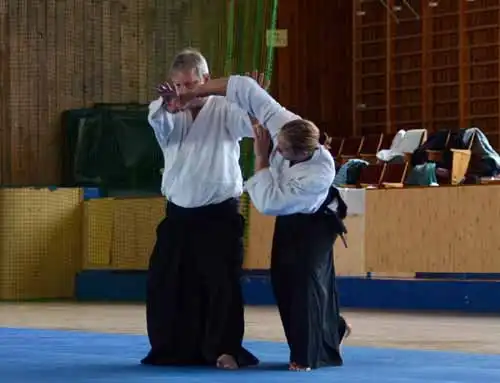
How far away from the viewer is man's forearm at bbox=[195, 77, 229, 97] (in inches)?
213

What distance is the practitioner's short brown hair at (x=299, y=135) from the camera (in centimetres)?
526

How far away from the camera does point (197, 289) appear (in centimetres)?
561

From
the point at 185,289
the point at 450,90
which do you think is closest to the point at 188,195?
the point at 185,289

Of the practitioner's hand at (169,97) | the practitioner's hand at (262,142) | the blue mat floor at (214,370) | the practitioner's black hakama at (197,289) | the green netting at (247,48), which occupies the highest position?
the green netting at (247,48)

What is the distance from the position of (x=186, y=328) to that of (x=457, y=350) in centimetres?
196

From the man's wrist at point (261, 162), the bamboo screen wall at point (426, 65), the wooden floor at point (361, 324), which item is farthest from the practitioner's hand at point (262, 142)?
the bamboo screen wall at point (426, 65)

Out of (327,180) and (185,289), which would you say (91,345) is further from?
(327,180)

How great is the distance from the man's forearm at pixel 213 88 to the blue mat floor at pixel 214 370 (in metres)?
1.31

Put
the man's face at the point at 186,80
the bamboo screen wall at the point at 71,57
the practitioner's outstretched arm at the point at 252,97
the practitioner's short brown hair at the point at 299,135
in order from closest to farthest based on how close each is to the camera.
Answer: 1. the practitioner's short brown hair at the point at 299,135
2. the practitioner's outstretched arm at the point at 252,97
3. the man's face at the point at 186,80
4. the bamboo screen wall at the point at 71,57

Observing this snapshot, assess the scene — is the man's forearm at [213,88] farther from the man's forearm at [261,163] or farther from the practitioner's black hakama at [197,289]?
the practitioner's black hakama at [197,289]

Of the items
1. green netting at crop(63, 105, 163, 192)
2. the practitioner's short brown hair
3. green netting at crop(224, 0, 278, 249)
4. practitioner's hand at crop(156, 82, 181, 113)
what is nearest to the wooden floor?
green netting at crop(224, 0, 278, 249)

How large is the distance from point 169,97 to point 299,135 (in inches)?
26.3

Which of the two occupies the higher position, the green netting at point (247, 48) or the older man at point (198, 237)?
the green netting at point (247, 48)

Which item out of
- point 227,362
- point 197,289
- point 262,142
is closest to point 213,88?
point 262,142
